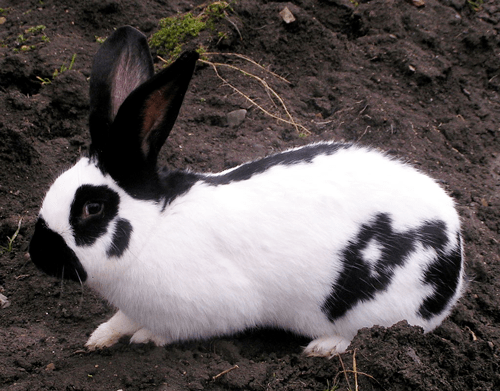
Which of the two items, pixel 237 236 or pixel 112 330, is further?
pixel 112 330

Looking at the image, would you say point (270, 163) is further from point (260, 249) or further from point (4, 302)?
point (4, 302)

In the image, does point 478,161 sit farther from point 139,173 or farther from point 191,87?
point 139,173

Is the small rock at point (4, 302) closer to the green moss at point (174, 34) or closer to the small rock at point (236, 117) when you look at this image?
the small rock at point (236, 117)

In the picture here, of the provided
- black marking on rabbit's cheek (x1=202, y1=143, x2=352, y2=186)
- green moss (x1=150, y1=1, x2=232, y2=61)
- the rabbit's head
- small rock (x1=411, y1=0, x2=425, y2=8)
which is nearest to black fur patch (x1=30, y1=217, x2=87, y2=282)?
the rabbit's head

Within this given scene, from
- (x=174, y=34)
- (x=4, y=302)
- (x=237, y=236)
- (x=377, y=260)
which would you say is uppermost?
(x=174, y=34)

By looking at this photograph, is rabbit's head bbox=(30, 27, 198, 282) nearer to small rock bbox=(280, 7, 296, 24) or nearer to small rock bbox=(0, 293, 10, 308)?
small rock bbox=(0, 293, 10, 308)

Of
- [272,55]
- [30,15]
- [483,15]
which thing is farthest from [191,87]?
[483,15]

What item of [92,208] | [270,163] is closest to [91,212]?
[92,208]
